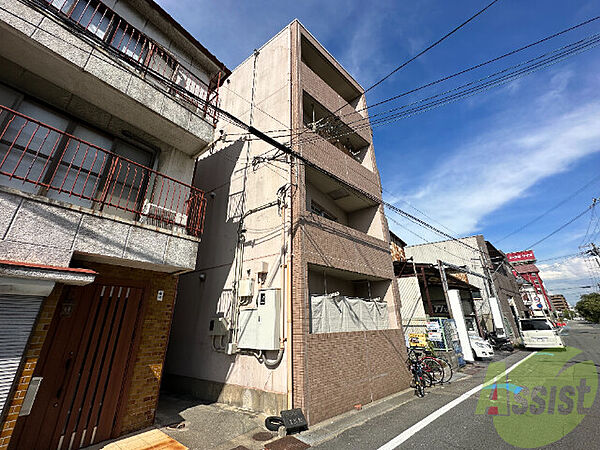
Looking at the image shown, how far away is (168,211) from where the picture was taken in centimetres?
582

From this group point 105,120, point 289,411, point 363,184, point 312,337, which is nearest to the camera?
point 289,411

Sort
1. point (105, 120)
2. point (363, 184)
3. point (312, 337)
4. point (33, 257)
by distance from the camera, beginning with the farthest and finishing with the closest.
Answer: point (363, 184) → point (312, 337) → point (105, 120) → point (33, 257)

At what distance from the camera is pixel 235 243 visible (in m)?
8.23

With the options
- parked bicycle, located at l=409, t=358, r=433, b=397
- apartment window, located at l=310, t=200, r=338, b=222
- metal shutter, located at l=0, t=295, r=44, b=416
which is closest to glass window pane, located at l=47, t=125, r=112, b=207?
metal shutter, located at l=0, t=295, r=44, b=416

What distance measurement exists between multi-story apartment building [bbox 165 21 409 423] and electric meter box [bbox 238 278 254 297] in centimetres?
4

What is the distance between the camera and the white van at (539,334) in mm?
15780

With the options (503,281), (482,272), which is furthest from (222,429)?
(503,281)

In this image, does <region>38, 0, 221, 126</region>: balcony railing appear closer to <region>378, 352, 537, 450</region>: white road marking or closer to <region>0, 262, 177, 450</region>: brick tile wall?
<region>0, 262, 177, 450</region>: brick tile wall

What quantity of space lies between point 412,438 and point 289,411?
2.44 meters

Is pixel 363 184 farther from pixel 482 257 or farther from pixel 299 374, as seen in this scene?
pixel 482 257

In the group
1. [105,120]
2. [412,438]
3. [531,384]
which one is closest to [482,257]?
[531,384]

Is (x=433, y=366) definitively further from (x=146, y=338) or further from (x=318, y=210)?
(x=146, y=338)

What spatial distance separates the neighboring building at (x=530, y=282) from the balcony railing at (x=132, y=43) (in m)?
50.5

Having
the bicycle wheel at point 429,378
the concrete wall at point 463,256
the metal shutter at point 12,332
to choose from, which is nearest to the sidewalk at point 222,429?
the bicycle wheel at point 429,378
